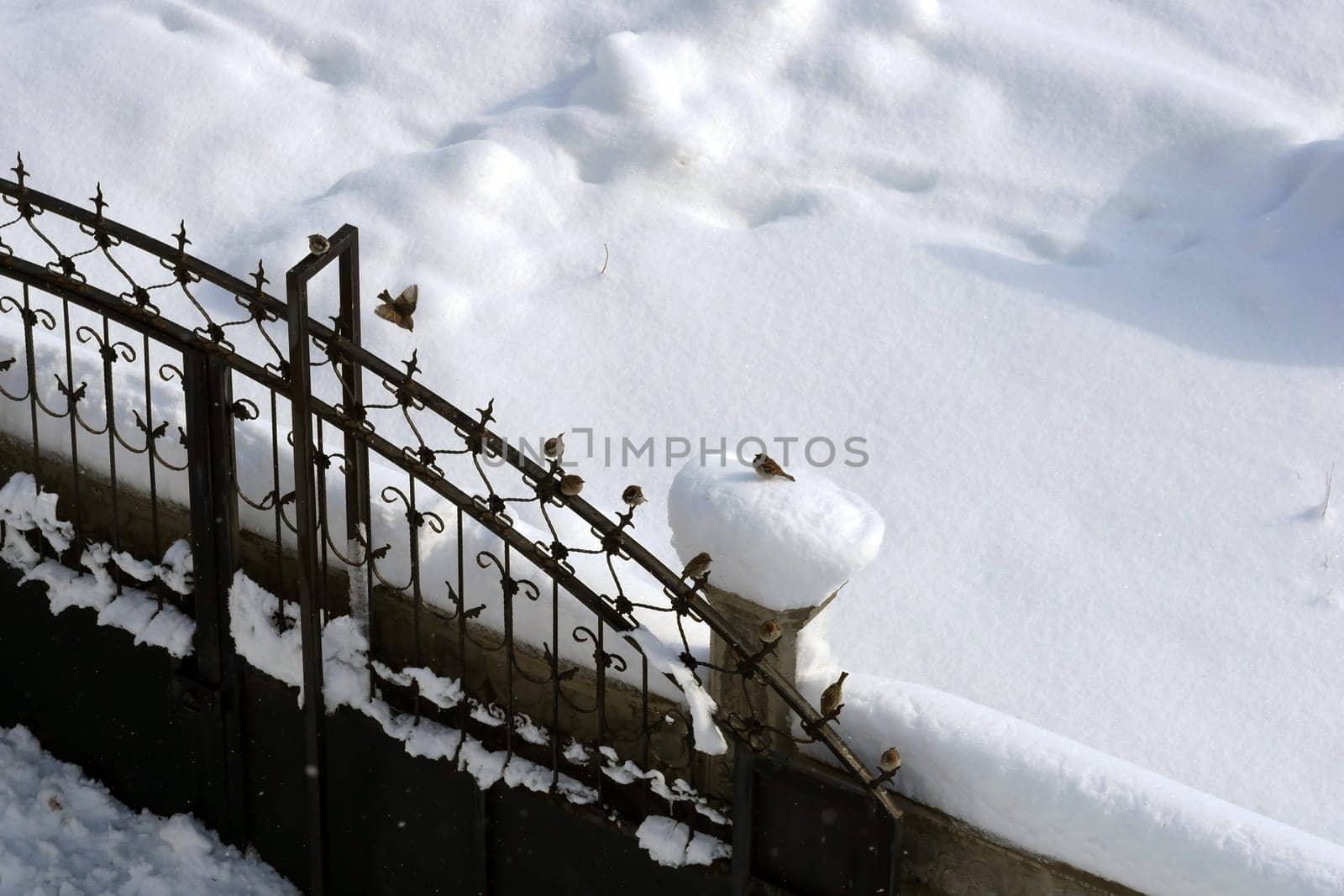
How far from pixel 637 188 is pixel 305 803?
13.1ft

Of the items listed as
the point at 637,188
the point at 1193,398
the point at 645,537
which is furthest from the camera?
the point at 637,188

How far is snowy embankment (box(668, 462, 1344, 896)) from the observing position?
345 cm

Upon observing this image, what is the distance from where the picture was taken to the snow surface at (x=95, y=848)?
504 cm

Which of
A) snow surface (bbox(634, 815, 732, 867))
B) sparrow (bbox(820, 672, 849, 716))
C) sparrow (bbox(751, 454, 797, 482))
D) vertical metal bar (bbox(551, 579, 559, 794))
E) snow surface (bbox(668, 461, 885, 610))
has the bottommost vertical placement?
snow surface (bbox(634, 815, 732, 867))

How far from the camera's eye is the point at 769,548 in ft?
12.1

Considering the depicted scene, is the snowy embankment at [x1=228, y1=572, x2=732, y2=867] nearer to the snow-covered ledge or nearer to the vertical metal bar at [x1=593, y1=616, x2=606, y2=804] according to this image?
the vertical metal bar at [x1=593, y1=616, x2=606, y2=804]

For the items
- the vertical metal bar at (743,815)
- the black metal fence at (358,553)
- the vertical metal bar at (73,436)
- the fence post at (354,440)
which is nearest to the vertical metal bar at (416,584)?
the black metal fence at (358,553)

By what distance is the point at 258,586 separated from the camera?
4.85m

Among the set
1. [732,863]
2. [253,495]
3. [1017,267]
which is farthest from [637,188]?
[732,863]

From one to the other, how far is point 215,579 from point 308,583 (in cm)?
60

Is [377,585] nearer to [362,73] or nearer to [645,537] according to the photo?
[645,537]

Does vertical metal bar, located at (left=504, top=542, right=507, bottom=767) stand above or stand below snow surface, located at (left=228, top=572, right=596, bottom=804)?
above

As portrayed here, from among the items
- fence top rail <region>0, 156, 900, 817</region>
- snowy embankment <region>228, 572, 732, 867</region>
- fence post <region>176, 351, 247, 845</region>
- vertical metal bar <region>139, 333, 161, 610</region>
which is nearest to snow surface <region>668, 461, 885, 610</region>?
fence top rail <region>0, 156, 900, 817</region>

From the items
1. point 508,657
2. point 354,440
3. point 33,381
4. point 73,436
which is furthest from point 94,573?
point 508,657
